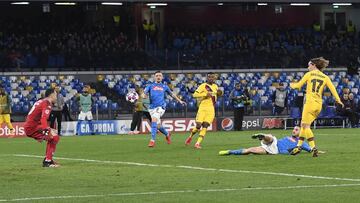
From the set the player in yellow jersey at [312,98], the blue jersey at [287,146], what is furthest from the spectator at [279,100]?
the player in yellow jersey at [312,98]

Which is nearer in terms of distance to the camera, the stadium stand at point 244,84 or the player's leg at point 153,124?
the player's leg at point 153,124

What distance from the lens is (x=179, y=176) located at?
56.4ft

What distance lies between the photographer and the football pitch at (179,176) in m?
14.0

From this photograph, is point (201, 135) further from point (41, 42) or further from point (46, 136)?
point (41, 42)

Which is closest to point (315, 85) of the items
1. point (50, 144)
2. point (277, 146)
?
point (277, 146)

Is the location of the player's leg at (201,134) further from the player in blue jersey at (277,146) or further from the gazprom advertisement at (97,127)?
the gazprom advertisement at (97,127)

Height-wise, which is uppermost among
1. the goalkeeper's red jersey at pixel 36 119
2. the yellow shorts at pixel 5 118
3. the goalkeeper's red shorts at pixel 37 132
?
the goalkeeper's red jersey at pixel 36 119

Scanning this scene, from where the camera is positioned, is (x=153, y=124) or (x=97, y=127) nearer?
(x=153, y=124)

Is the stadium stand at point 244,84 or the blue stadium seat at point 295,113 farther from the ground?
the stadium stand at point 244,84

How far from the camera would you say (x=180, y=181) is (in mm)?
16250

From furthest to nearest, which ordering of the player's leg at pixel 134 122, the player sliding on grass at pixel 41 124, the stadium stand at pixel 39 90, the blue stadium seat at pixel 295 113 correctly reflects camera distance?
the blue stadium seat at pixel 295 113
the stadium stand at pixel 39 90
the player's leg at pixel 134 122
the player sliding on grass at pixel 41 124

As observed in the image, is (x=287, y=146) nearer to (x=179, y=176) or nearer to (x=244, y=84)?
(x=179, y=176)

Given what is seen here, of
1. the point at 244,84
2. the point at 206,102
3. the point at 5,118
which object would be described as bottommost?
the point at 5,118

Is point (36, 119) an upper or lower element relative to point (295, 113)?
upper
